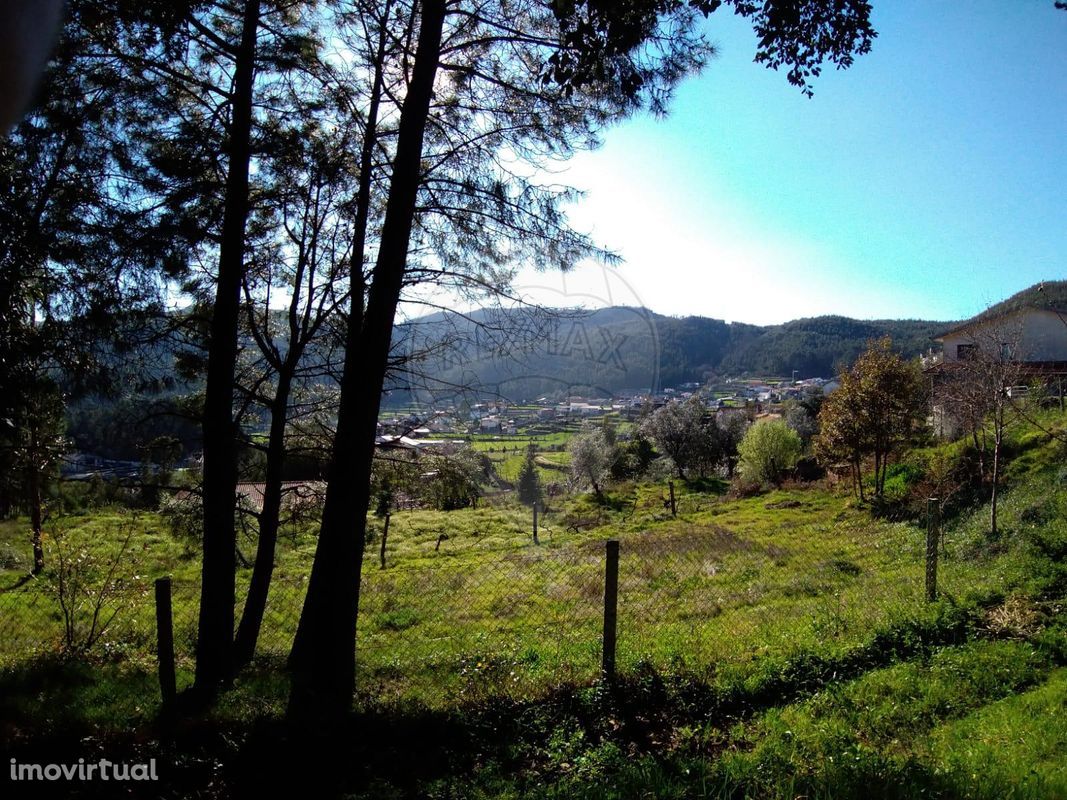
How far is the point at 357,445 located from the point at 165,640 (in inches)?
77.1

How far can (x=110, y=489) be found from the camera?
19.5ft

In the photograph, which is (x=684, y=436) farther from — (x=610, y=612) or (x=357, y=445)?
(x=357, y=445)

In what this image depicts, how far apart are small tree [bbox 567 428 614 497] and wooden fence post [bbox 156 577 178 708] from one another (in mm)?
33341

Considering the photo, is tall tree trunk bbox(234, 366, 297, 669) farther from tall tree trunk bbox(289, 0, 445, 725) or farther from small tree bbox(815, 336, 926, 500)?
small tree bbox(815, 336, 926, 500)

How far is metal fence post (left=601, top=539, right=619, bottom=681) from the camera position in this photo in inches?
179

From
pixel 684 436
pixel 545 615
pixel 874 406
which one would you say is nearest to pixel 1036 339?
pixel 874 406

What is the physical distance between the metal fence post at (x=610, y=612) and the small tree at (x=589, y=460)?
32498 mm

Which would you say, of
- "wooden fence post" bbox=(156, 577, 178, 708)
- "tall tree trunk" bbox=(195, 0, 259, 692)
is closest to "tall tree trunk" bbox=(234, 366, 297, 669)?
"tall tree trunk" bbox=(195, 0, 259, 692)

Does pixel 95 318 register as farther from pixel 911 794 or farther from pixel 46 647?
pixel 911 794

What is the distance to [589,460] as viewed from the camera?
3853 cm

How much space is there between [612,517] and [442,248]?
888 inches

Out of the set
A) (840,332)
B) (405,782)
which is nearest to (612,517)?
(405,782)

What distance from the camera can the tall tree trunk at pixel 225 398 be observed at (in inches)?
217

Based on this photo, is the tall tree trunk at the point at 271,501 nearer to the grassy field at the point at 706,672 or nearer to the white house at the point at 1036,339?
the grassy field at the point at 706,672
